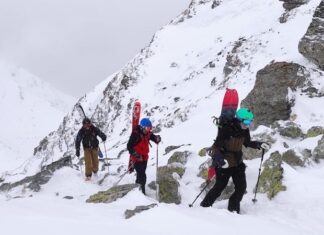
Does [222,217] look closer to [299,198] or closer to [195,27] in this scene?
[299,198]

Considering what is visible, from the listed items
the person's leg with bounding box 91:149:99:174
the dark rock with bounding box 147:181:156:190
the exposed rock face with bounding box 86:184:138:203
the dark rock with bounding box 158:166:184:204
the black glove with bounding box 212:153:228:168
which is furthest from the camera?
the person's leg with bounding box 91:149:99:174

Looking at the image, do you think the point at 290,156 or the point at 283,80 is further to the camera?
the point at 283,80

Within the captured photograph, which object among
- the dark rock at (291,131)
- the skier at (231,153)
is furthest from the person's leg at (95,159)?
the skier at (231,153)

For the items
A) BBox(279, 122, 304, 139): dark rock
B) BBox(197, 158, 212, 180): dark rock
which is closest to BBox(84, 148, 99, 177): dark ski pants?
BBox(197, 158, 212, 180): dark rock

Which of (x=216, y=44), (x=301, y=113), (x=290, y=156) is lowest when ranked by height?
(x=290, y=156)

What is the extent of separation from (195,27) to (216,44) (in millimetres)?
8975

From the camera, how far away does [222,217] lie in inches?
317

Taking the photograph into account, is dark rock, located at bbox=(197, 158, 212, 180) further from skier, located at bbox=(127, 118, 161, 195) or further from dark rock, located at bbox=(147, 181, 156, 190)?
skier, located at bbox=(127, 118, 161, 195)

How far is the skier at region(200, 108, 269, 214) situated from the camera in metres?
9.03

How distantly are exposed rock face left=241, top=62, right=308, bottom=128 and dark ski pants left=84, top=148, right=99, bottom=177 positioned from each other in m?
4.80

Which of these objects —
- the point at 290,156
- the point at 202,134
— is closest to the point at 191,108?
the point at 202,134

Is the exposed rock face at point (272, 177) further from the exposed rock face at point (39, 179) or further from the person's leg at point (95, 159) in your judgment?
the exposed rock face at point (39, 179)

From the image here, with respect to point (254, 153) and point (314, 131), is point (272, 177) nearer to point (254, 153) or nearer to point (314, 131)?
point (254, 153)

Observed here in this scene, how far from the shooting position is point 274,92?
16672 mm
